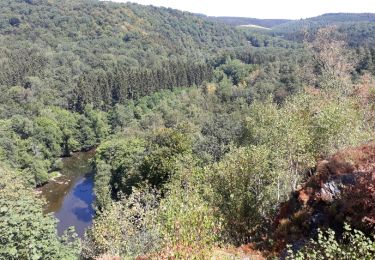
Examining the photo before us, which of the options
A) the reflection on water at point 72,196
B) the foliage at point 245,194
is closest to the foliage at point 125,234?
the foliage at point 245,194

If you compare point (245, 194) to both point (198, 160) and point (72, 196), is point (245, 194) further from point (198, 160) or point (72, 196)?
point (72, 196)

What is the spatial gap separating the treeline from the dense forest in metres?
0.49

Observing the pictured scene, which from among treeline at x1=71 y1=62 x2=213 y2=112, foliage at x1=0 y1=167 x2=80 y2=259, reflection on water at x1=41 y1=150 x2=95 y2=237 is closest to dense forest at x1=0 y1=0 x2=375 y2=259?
foliage at x1=0 y1=167 x2=80 y2=259

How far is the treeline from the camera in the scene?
134550mm

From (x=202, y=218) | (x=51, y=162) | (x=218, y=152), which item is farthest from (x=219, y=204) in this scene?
(x=51, y=162)


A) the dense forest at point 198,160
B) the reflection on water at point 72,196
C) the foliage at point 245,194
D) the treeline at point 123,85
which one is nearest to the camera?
the dense forest at point 198,160

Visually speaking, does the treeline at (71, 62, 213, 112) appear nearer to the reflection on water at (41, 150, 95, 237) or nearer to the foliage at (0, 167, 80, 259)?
the reflection on water at (41, 150, 95, 237)

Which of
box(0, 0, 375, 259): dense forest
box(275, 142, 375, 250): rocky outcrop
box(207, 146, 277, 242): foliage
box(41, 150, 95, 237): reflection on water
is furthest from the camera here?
box(41, 150, 95, 237): reflection on water

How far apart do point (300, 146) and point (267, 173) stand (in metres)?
3.76

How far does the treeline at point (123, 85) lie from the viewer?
13455 cm

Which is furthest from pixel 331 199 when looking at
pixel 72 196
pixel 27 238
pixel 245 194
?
pixel 72 196

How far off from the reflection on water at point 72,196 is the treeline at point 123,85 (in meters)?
29.8

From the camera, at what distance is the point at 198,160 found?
58.6 metres

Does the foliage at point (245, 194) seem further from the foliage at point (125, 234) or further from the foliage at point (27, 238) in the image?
Answer: the foliage at point (27, 238)
